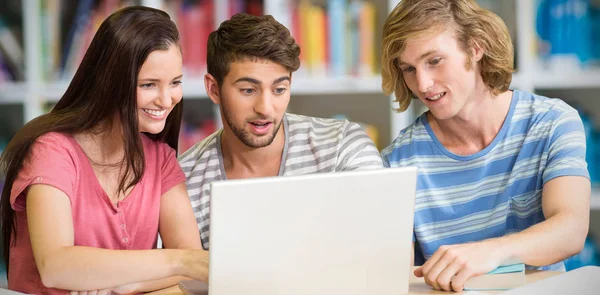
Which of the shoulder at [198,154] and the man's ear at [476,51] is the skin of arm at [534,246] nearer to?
the man's ear at [476,51]

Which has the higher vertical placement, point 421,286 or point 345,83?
point 345,83

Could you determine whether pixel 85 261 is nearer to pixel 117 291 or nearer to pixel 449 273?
pixel 117 291

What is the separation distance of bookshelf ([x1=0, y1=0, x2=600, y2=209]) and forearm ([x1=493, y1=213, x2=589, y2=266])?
1.24 meters

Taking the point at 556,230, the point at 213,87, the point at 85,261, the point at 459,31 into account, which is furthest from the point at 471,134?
the point at 85,261

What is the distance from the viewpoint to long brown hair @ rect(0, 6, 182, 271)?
60.1 inches

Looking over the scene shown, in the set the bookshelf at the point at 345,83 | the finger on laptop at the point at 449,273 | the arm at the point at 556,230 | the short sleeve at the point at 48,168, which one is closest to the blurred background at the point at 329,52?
the bookshelf at the point at 345,83

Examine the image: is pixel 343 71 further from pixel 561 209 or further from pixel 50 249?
pixel 50 249

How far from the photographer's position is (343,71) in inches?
114

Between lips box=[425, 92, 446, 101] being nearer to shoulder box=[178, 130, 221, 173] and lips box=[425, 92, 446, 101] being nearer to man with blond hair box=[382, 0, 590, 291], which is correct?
man with blond hair box=[382, 0, 590, 291]

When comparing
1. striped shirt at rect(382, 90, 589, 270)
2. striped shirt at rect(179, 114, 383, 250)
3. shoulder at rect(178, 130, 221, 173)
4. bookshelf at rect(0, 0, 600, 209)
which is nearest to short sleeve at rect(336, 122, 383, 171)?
striped shirt at rect(179, 114, 383, 250)

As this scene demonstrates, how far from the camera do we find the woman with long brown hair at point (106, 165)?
1.48m

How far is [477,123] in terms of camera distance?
184 cm

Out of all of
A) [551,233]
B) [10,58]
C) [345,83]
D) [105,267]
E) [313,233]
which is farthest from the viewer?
[10,58]

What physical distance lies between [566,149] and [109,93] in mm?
1010
